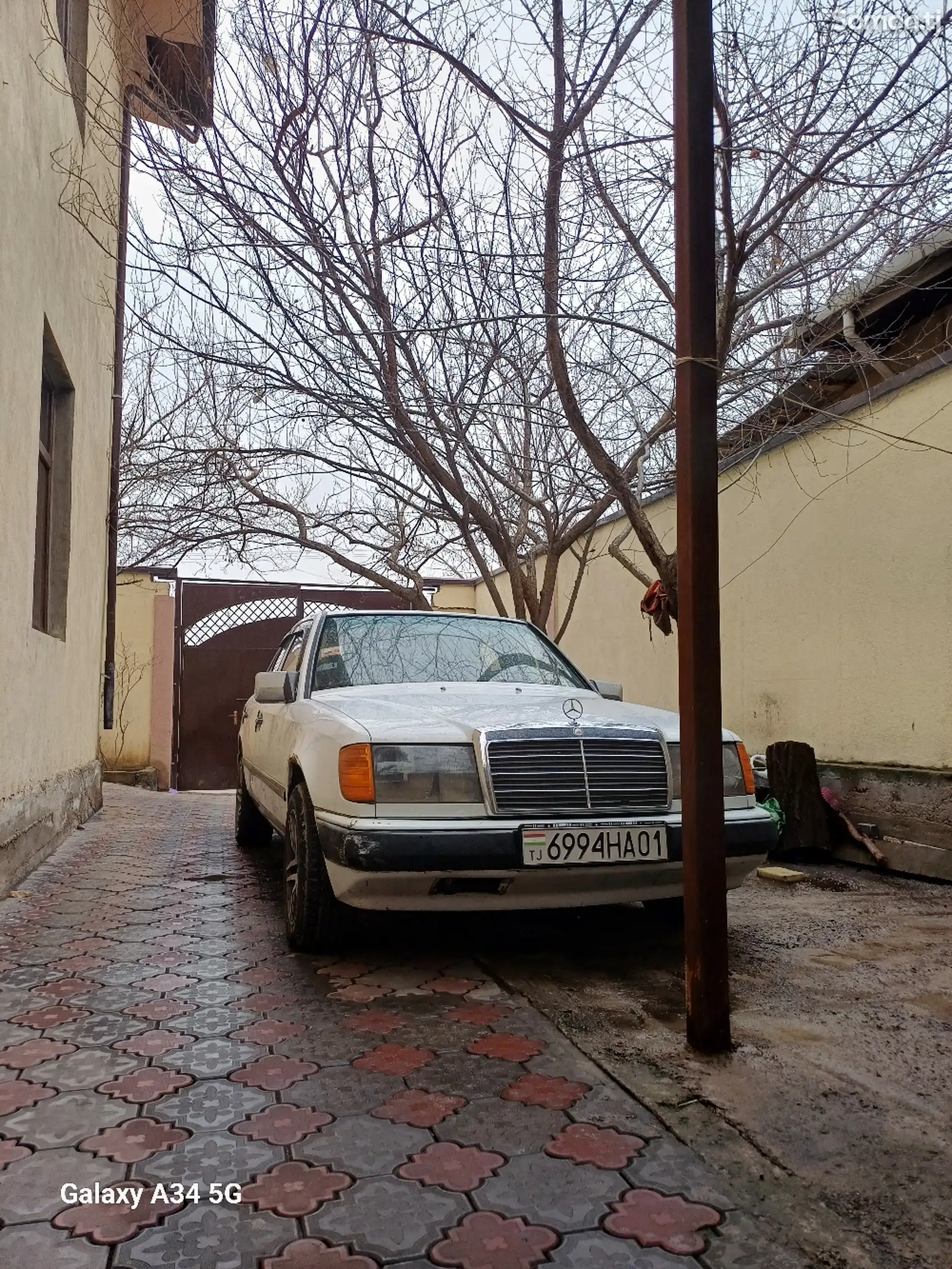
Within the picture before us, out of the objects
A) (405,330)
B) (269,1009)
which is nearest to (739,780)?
(269,1009)

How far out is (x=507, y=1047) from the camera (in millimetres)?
2588

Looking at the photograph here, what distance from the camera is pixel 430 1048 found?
258 cm

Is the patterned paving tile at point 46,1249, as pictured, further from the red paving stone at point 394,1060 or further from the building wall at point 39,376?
the building wall at point 39,376

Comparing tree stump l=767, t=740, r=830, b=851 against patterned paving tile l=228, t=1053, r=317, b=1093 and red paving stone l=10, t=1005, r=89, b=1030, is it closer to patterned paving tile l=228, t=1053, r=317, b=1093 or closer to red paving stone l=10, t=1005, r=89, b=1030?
patterned paving tile l=228, t=1053, r=317, b=1093

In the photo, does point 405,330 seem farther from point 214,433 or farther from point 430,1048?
point 214,433

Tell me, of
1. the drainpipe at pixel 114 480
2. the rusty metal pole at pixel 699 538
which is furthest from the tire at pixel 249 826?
the rusty metal pole at pixel 699 538

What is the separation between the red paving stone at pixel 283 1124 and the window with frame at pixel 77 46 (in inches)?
244

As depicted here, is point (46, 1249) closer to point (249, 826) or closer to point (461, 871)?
point (461, 871)

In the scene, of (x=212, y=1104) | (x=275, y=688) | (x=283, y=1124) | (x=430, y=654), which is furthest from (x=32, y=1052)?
(x=430, y=654)

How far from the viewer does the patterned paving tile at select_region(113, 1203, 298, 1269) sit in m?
1.59

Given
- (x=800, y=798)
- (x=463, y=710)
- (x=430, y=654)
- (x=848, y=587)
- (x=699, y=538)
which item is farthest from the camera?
(x=848, y=587)

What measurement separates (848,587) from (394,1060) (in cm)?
487

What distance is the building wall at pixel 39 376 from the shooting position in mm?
4320

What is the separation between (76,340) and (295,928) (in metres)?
4.79
